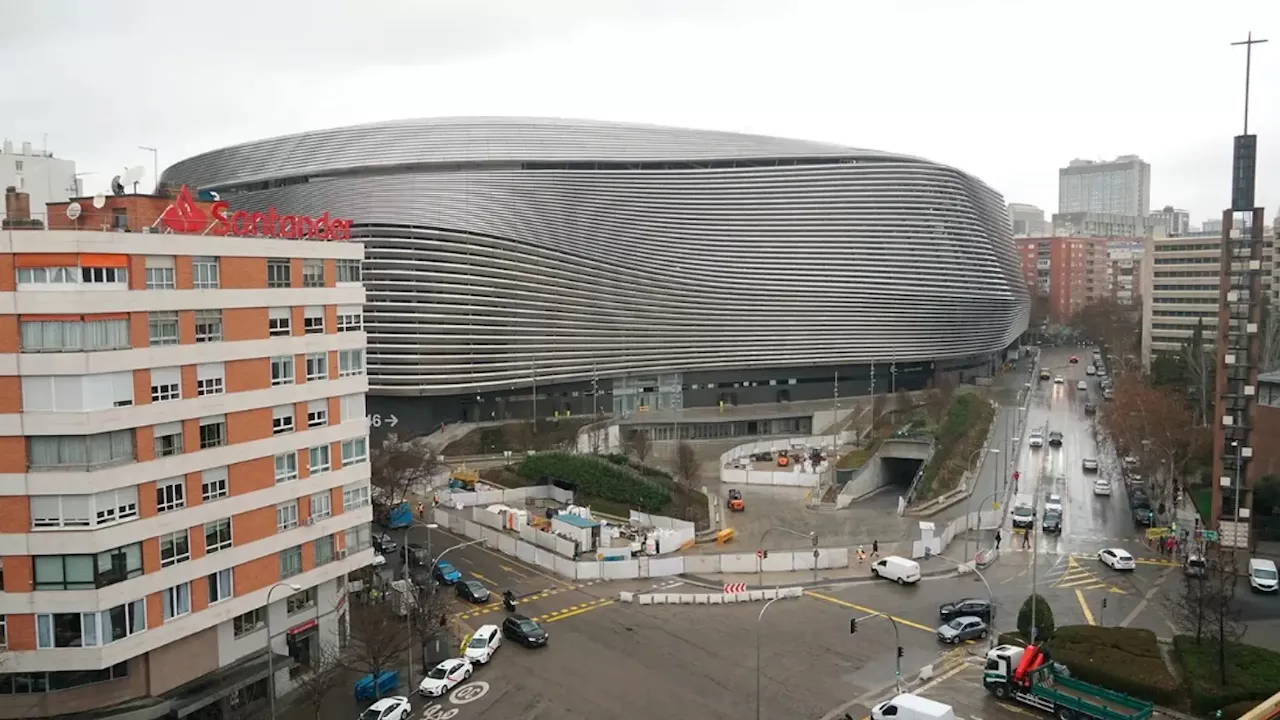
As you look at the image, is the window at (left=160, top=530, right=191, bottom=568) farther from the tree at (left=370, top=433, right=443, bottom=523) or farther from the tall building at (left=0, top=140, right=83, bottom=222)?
the tall building at (left=0, top=140, right=83, bottom=222)

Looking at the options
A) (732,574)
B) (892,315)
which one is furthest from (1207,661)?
(892,315)

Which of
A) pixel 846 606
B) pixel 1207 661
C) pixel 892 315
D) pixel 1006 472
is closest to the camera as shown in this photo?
pixel 1207 661

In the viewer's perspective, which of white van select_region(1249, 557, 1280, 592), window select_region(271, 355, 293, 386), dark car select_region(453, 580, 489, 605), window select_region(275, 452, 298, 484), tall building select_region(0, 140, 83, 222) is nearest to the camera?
window select_region(271, 355, 293, 386)

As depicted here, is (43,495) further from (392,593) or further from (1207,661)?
(1207,661)

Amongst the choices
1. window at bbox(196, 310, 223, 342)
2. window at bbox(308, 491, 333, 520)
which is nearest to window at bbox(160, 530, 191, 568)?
window at bbox(308, 491, 333, 520)

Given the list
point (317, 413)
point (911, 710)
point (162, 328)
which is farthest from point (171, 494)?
point (911, 710)

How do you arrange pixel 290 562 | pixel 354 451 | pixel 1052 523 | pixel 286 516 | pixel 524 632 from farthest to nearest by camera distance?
pixel 1052 523, pixel 524 632, pixel 354 451, pixel 290 562, pixel 286 516

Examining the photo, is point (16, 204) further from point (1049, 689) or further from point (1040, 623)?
point (1040, 623)
